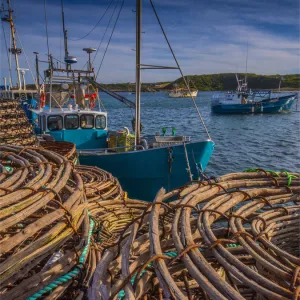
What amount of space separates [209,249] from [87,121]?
10555 mm

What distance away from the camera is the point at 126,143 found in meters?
12.0

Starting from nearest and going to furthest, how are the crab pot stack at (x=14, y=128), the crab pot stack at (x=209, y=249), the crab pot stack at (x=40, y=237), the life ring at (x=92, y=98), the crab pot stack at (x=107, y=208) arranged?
the crab pot stack at (x=209, y=249) → the crab pot stack at (x=40, y=237) → the crab pot stack at (x=107, y=208) → the crab pot stack at (x=14, y=128) → the life ring at (x=92, y=98)

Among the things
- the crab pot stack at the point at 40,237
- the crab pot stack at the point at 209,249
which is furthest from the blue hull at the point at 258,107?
the crab pot stack at the point at 40,237

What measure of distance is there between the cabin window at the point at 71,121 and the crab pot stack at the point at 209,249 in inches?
364

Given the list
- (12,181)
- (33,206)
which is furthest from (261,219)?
(12,181)

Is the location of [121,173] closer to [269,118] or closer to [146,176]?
[146,176]

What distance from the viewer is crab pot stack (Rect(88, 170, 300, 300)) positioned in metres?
1.87

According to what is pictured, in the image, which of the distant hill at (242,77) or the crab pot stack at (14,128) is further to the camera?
the distant hill at (242,77)

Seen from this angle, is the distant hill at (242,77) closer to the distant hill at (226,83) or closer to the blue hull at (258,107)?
the distant hill at (226,83)

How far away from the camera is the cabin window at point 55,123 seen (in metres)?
11.8

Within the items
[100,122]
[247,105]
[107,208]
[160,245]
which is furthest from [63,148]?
[247,105]

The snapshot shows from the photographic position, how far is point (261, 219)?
2963 millimetres

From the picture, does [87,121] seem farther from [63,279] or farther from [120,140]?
[63,279]

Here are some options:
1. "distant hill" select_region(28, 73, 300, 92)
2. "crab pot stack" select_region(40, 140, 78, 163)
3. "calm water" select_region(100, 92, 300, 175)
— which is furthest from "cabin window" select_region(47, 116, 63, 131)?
"distant hill" select_region(28, 73, 300, 92)
